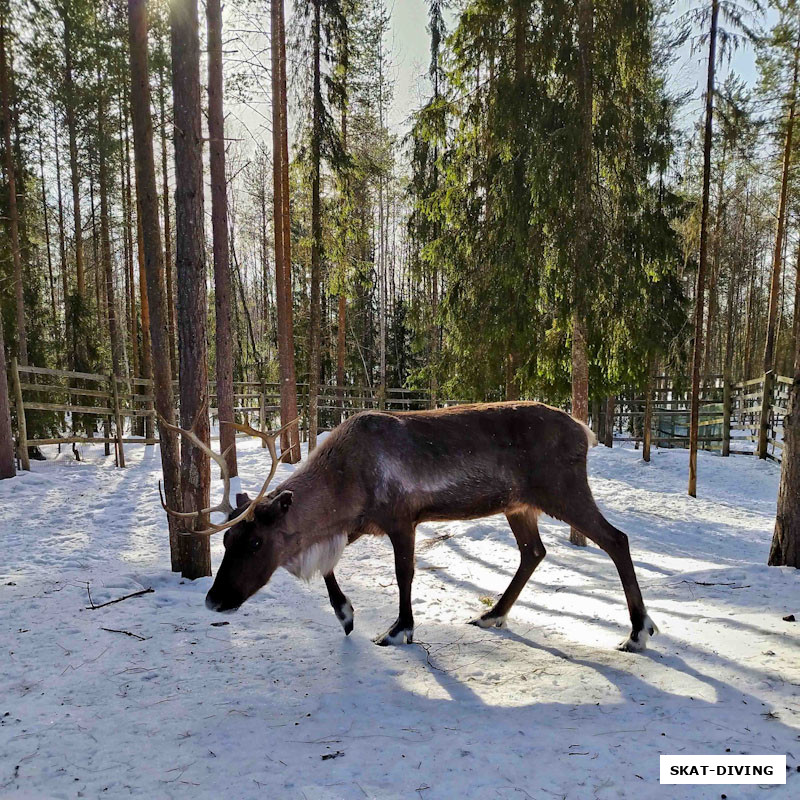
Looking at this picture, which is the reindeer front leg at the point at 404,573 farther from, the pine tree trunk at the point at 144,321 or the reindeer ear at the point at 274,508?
the pine tree trunk at the point at 144,321

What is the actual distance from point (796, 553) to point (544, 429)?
2739 millimetres

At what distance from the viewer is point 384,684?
3.35 meters

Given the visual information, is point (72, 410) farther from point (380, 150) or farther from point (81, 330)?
point (380, 150)

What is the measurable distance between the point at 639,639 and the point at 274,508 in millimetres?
2631

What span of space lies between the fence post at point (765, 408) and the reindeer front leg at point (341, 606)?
510 inches

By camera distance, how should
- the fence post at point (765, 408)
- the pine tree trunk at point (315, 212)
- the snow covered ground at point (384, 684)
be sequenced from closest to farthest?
1. the snow covered ground at point (384, 684)
2. the pine tree trunk at point (315, 212)
3. the fence post at point (765, 408)

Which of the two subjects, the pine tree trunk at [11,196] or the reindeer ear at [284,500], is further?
the pine tree trunk at [11,196]

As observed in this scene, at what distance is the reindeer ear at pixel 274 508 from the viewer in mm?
3809

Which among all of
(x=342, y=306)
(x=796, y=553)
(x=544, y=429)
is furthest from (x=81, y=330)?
(x=796, y=553)

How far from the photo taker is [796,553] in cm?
490

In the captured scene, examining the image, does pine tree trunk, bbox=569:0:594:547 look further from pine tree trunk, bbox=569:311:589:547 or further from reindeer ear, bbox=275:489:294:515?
reindeer ear, bbox=275:489:294:515
